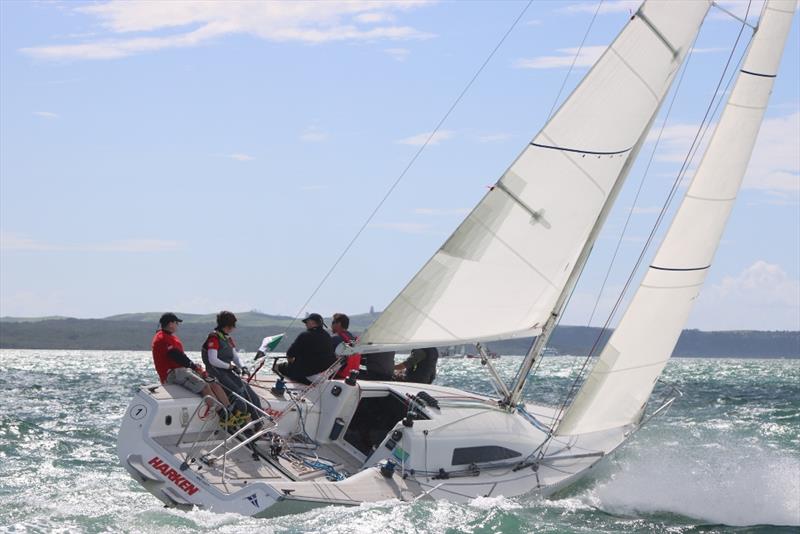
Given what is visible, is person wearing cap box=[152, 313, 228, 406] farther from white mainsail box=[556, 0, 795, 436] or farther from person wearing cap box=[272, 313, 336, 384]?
white mainsail box=[556, 0, 795, 436]

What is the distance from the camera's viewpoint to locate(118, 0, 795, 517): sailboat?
12094 millimetres

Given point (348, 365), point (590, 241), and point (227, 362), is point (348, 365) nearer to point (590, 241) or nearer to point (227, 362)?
point (227, 362)

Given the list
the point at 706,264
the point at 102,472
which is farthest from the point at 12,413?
the point at 706,264

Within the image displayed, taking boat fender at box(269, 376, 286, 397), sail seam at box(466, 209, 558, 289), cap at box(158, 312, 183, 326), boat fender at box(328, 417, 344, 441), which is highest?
sail seam at box(466, 209, 558, 289)

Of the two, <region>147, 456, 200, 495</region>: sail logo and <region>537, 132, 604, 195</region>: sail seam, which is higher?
<region>537, 132, 604, 195</region>: sail seam

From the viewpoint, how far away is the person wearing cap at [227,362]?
477 inches

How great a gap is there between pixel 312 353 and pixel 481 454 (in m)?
2.46

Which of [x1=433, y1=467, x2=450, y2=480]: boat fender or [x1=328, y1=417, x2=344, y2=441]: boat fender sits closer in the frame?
[x1=433, y1=467, x2=450, y2=480]: boat fender

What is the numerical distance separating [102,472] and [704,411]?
62.7 feet

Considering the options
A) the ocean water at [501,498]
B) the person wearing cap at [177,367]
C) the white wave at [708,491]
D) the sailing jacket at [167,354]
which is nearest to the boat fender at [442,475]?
the ocean water at [501,498]

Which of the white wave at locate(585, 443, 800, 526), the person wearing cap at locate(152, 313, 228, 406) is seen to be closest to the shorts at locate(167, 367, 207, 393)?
the person wearing cap at locate(152, 313, 228, 406)

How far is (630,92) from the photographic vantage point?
13.0 meters

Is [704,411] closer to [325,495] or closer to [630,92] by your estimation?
[630,92]

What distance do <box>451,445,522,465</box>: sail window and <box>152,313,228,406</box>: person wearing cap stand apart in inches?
103
